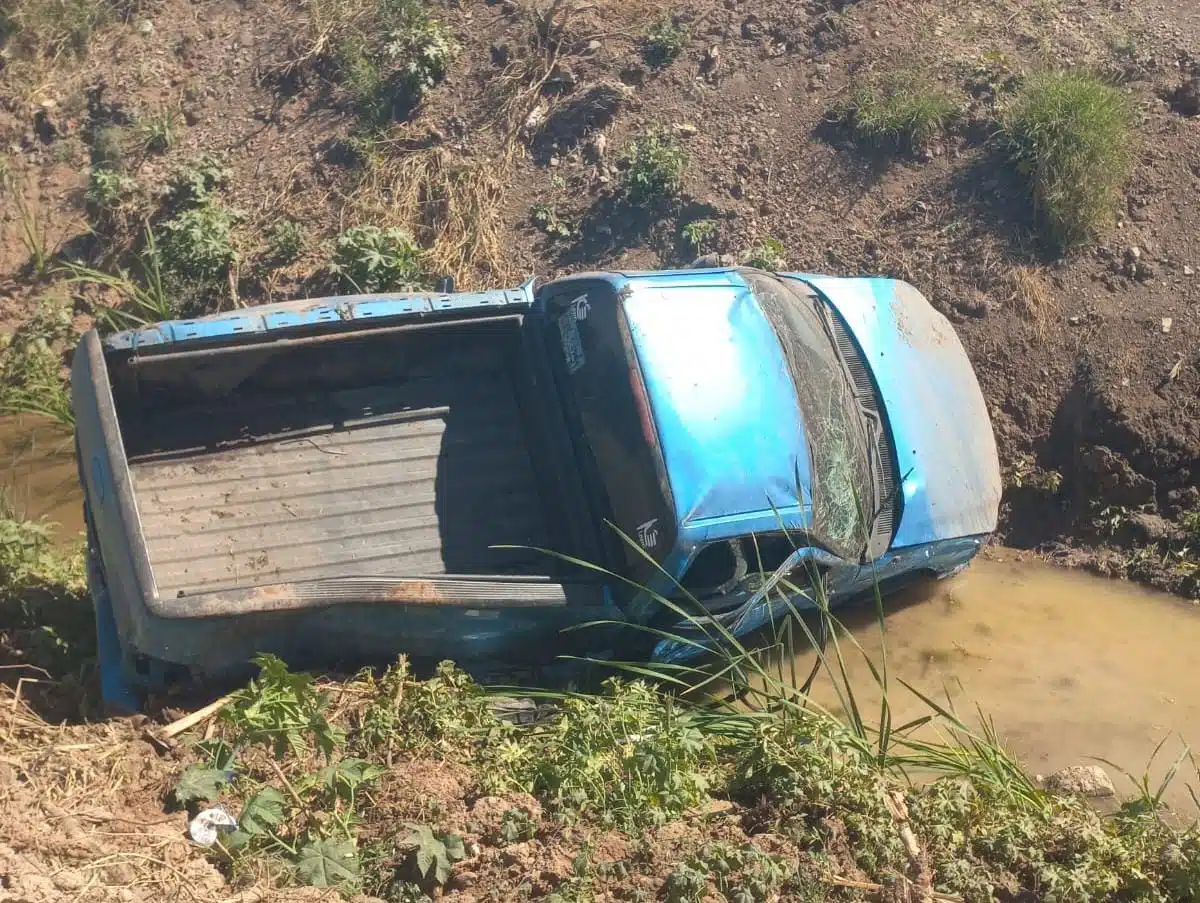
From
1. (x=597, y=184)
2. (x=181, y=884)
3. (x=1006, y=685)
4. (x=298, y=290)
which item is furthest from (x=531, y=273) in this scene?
(x=181, y=884)

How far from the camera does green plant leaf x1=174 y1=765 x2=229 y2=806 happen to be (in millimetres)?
3986

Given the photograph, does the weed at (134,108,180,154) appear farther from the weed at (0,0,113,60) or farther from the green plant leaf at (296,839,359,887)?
the green plant leaf at (296,839,359,887)

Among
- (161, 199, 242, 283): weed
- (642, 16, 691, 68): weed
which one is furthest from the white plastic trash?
(642, 16, 691, 68): weed

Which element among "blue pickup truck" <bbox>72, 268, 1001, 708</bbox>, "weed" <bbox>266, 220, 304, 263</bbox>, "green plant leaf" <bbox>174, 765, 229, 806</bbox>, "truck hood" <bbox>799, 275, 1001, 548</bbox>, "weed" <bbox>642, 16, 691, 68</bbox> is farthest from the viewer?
"weed" <bbox>642, 16, 691, 68</bbox>

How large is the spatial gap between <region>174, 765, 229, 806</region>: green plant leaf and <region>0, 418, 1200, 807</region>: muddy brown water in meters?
2.60

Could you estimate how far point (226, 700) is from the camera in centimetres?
427

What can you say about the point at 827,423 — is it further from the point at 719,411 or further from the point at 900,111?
the point at 900,111

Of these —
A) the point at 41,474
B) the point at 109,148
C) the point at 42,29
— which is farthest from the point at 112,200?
the point at 41,474

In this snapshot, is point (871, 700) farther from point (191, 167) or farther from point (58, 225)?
point (58, 225)

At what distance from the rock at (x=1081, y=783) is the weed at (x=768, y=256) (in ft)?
11.9

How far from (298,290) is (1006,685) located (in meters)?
5.04

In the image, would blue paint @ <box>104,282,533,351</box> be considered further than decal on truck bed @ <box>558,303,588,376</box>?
No

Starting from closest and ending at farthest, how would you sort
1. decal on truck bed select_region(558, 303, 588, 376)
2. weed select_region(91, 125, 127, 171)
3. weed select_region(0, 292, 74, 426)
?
decal on truck bed select_region(558, 303, 588, 376) < weed select_region(0, 292, 74, 426) < weed select_region(91, 125, 127, 171)

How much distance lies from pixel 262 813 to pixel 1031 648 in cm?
425
